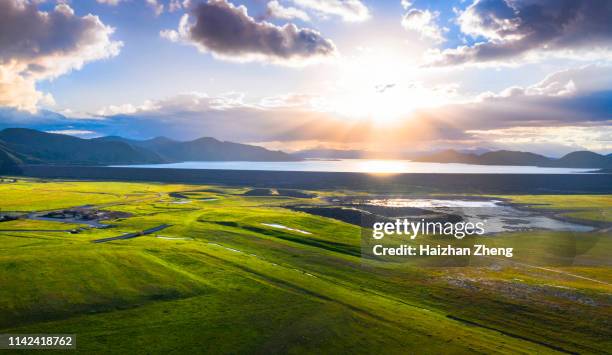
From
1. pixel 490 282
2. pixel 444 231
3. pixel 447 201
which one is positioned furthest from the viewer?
pixel 447 201

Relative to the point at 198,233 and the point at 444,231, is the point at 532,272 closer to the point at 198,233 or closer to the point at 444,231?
the point at 444,231

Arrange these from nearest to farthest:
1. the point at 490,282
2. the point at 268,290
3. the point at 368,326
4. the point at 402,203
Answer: the point at 368,326 < the point at 268,290 < the point at 490,282 < the point at 402,203

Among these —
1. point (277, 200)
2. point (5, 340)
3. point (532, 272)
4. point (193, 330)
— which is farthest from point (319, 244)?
point (277, 200)

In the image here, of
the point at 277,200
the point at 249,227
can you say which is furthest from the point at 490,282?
the point at 277,200

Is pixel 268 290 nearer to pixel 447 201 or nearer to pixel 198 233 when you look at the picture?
pixel 198 233

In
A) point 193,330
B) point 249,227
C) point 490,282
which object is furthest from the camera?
point 249,227

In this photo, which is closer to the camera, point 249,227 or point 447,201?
point 249,227
